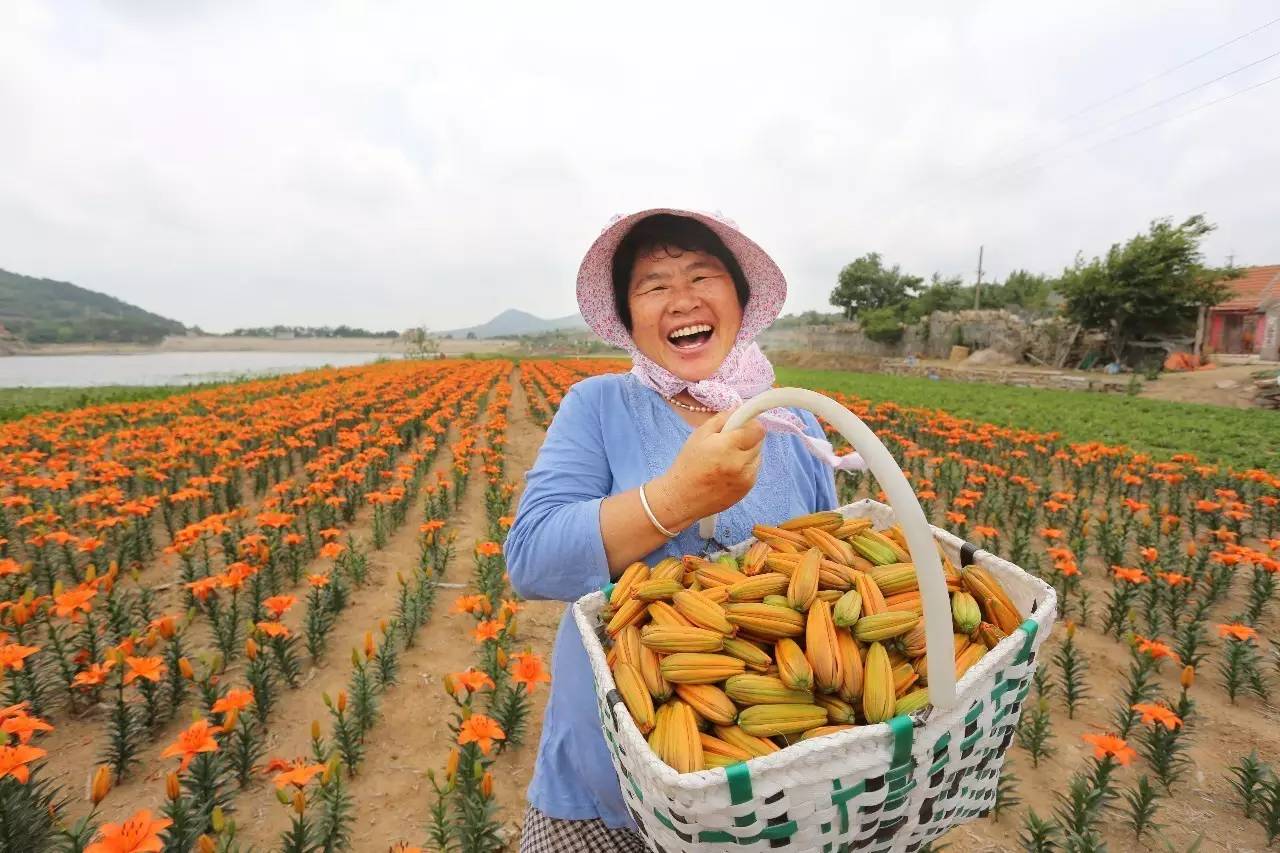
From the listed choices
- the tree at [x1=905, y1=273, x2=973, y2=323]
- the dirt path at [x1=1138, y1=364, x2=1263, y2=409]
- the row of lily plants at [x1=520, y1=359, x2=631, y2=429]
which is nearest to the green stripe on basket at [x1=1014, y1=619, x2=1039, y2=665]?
the row of lily plants at [x1=520, y1=359, x2=631, y2=429]

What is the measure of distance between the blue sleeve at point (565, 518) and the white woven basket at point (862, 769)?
0.33m

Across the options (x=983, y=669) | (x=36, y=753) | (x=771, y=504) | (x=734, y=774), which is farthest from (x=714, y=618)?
(x=36, y=753)

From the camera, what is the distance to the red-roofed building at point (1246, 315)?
1205 inches

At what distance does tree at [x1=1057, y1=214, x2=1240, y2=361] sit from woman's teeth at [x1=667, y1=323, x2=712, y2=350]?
117ft

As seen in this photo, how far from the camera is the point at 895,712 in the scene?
948mm

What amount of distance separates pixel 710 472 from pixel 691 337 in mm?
732

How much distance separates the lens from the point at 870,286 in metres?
66.1

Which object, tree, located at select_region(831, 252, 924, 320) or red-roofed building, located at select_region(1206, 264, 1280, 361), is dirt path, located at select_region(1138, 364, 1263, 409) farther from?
tree, located at select_region(831, 252, 924, 320)

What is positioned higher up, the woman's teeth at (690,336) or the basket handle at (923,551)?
the woman's teeth at (690,336)

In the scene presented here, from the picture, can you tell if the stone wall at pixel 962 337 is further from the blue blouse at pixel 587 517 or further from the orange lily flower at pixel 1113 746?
the blue blouse at pixel 587 517

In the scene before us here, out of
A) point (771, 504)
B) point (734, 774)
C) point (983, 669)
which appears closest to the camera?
point (734, 774)

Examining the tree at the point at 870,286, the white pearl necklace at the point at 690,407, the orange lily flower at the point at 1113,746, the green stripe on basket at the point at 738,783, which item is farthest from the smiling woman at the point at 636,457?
the tree at the point at 870,286

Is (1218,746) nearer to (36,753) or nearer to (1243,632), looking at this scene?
(1243,632)

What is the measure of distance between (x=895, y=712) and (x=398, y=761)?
3.28 metres
